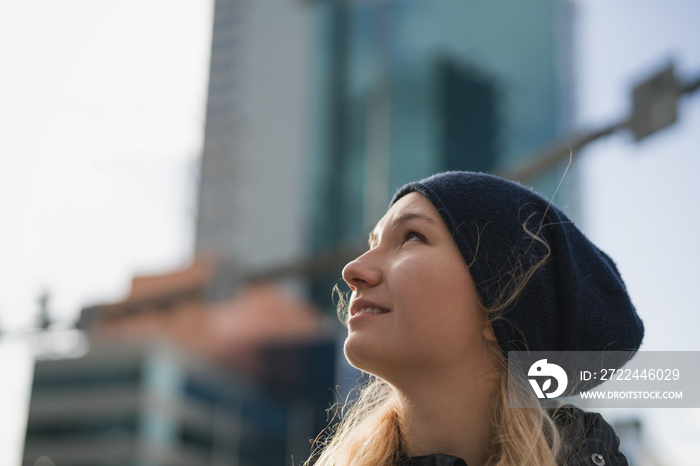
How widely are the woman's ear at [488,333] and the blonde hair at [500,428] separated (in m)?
0.02

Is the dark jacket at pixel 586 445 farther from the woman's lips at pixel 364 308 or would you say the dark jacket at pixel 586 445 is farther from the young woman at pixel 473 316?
the woman's lips at pixel 364 308

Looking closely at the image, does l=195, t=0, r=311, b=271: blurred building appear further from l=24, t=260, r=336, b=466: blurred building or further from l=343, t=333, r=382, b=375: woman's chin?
l=343, t=333, r=382, b=375: woman's chin

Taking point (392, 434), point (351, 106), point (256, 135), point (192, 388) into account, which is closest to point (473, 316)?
point (392, 434)

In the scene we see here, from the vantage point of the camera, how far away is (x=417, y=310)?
6.46 ft

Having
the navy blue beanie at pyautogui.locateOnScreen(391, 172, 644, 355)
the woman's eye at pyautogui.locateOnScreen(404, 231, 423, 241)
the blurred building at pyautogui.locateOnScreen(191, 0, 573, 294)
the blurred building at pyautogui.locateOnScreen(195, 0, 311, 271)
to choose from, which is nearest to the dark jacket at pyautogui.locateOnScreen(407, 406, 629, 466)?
the navy blue beanie at pyautogui.locateOnScreen(391, 172, 644, 355)

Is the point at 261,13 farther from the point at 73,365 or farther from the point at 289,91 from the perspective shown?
the point at 73,365

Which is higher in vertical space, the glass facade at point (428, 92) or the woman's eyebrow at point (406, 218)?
the glass facade at point (428, 92)

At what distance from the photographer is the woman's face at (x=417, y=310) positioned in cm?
196

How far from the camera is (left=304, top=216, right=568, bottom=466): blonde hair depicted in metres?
1.84

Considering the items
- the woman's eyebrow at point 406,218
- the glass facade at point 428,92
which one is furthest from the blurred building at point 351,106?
the woman's eyebrow at point 406,218

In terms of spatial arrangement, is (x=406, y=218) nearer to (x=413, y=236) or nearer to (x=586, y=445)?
(x=413, y=236)

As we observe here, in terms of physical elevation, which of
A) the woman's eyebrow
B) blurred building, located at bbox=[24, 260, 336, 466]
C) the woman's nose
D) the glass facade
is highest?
the glass facade

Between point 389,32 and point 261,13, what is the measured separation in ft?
107

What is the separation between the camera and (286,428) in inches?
2731
